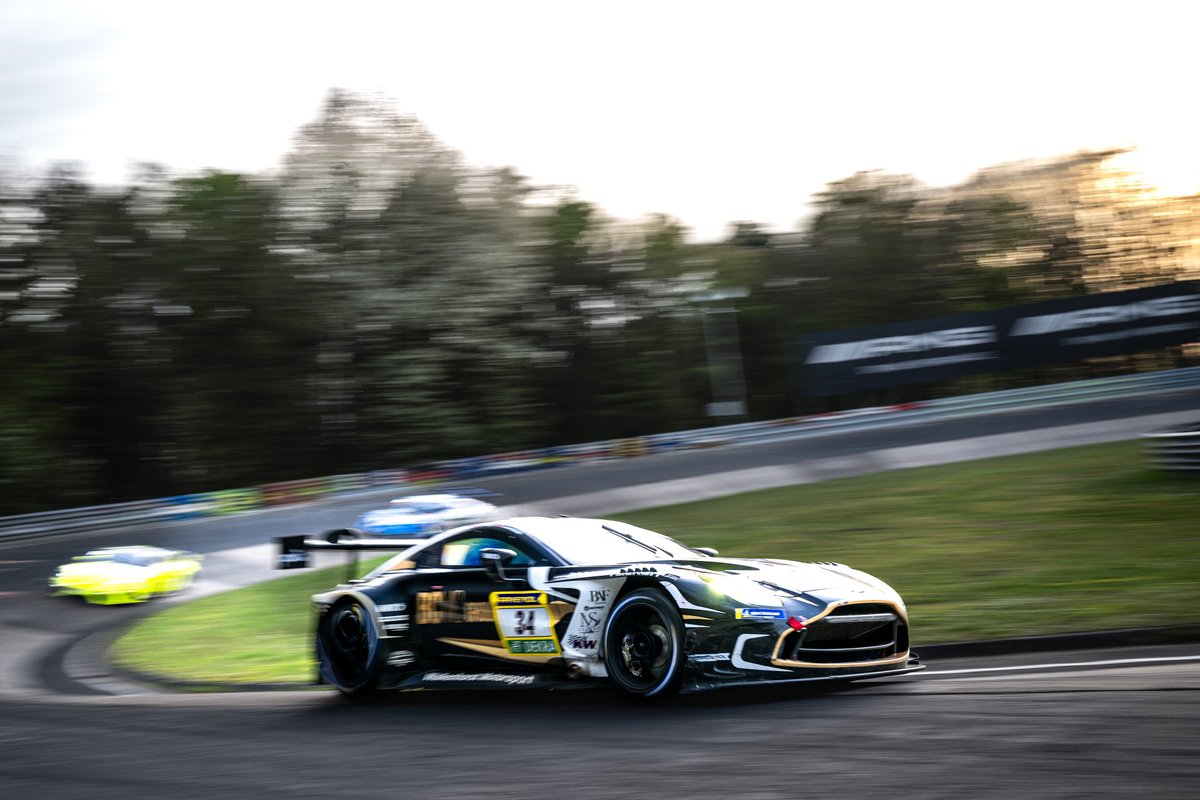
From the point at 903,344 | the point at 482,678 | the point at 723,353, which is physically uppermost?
the point at 723,353

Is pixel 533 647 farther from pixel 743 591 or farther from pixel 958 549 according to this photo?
pixel 958 549

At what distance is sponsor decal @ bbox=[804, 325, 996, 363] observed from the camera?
106 ft

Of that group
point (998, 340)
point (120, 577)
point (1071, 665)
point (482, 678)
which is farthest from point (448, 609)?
point (998, 340)

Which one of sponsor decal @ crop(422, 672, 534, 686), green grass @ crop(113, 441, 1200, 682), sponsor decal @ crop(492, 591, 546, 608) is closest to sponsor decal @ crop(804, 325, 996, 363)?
green grass @ crop(113, 441, 1200, 682)

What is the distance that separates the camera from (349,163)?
121 feet

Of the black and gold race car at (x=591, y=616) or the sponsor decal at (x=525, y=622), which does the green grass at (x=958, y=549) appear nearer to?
the black and gold race car at (x=591, y=616)

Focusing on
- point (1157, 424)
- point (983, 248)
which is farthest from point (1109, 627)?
point (983, 248)

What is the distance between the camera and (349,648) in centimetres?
869

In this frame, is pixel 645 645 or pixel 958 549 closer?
pixel 645 645

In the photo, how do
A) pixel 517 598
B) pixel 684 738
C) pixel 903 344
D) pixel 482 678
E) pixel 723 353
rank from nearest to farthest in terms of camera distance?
pixel 684 738 < pixel 517 598 < pixel 482 678 < pixel 903 344 < pixel 723 353

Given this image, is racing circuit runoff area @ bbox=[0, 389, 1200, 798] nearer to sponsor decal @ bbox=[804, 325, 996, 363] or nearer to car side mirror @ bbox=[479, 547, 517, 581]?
car side mirror @ bbox=[479, 547, 517, 581]

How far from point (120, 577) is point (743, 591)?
13857 mm

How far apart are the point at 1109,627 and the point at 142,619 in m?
13.0

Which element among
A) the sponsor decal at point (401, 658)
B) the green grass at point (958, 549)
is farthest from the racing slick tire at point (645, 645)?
the green grass at point (958, 549)
